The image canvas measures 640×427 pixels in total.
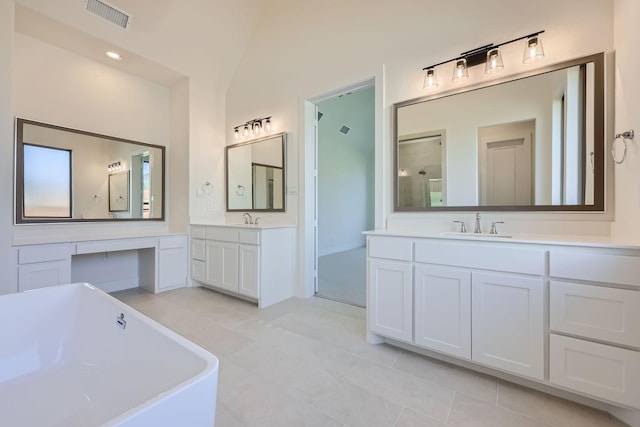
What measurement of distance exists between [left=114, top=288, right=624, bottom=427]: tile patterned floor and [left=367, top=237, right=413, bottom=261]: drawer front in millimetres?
721

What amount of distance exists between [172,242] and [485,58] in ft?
12.7

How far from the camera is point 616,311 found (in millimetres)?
1353

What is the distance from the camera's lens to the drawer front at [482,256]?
155 cm

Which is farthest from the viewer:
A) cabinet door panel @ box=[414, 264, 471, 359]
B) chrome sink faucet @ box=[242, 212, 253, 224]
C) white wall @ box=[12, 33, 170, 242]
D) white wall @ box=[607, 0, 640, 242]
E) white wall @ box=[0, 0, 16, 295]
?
chrome sink faucet @ box=[242, 212, 253, 224]

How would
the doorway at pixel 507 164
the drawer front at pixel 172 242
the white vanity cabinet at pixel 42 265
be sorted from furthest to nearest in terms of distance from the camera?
1. the drawer front at pixel 172 242
2. the white vanity cabinet at pixel 42 265
3. the doorway at pixel 507 164

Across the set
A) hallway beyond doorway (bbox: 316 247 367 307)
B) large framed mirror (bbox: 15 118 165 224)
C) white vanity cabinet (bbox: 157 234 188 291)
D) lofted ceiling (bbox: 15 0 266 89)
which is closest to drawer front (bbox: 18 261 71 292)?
large framed mirror (bbox: 15 118 165 224)

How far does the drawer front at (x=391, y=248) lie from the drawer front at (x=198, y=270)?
2428 mm

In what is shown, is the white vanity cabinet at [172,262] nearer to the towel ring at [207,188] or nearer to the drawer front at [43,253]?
the towel ring at [207,188]

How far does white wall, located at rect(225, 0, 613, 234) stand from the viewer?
1910mm

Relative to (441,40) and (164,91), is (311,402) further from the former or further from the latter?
(164,91)

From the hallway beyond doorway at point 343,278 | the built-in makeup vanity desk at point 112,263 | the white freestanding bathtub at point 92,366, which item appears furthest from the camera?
the hallway beyond doorway at point 343,278

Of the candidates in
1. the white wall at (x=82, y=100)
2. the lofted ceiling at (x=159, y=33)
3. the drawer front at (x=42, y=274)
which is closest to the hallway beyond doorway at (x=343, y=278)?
the white wall at (x=82, y=100)

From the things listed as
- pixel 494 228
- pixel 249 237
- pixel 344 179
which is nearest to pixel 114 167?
pixel 249 237

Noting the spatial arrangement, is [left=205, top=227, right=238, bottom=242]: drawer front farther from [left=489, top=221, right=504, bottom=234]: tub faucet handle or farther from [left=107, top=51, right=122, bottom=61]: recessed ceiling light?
[left=489, top=221, right=504, bottom=234]: tub faucet handle
